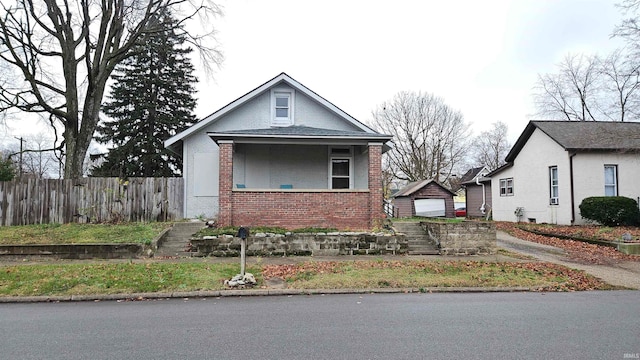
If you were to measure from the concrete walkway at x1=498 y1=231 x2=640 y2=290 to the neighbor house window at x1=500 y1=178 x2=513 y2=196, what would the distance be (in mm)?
9774

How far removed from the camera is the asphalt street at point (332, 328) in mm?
4871

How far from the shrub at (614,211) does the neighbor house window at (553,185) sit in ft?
7.70

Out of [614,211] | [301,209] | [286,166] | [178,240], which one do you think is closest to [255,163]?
[286,166]

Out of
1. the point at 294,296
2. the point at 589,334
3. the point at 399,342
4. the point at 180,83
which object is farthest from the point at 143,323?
the point at 180,83

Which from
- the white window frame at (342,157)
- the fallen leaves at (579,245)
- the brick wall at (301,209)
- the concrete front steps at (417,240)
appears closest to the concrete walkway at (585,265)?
the fallen leaves at (579,245)

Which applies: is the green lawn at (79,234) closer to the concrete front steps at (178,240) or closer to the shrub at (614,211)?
the concrete front steps at (178,240)

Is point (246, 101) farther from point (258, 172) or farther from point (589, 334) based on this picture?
point (589, 334)

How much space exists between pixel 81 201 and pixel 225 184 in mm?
6636

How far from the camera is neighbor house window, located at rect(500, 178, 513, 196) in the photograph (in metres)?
25.7

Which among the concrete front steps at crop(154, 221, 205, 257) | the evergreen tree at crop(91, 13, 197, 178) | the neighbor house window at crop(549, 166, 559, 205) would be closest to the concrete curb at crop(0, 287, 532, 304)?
the concrete front steps at crop(154, 221, 205, 257)

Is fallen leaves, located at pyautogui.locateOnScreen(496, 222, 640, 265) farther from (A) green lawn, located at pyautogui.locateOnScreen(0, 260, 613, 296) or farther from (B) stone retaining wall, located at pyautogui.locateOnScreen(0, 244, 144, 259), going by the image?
(B) stone retaining wall, located at pyautogui.locateOnScreen(0, 244, 144, 259)

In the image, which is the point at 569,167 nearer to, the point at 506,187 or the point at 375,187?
the point at 506,187

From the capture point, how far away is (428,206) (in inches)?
1496

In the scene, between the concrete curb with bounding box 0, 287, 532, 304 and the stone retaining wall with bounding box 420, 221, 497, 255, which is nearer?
the concrete curb with bounding box 0, 287, 532, 304
